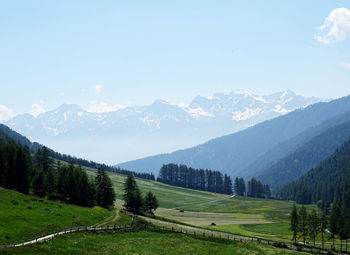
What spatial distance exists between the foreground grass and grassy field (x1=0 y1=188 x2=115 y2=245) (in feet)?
20.7

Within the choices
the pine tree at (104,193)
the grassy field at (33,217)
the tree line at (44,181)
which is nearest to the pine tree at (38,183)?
the tree line at (44,181)

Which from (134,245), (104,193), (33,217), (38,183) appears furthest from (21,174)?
(134,245)

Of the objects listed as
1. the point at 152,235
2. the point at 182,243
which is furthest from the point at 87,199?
the point at 182,243

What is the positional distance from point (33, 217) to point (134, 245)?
22.3m

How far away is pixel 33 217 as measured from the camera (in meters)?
71.6

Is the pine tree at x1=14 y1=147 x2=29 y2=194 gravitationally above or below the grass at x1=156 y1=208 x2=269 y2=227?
above

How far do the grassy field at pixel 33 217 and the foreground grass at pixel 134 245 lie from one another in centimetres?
630

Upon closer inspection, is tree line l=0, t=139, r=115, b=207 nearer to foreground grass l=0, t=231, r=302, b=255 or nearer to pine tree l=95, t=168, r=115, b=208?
pine tree l=95, t=168, r=115, b=208

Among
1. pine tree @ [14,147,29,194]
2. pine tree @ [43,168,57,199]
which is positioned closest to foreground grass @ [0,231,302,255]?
pine tree @ [43,168,57,199]

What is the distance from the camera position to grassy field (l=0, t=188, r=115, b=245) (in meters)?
60.4

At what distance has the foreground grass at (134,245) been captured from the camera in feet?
174

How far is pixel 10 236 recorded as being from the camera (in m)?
57.3

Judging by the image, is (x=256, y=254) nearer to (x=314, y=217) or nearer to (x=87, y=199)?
(x=314, y=217)

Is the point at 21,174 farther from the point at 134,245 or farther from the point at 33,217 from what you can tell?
the point at 134,245
